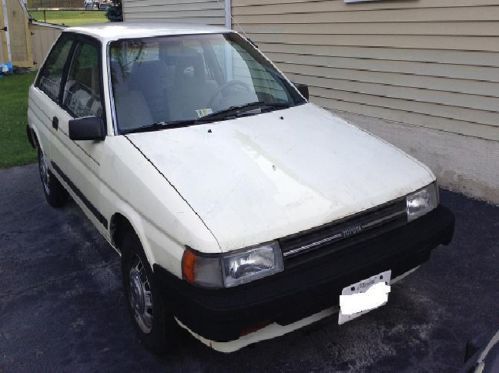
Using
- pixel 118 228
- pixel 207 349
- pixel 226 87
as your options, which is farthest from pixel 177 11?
pixel 207 349

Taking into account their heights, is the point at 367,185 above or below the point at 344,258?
above

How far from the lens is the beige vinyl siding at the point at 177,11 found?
8031mm

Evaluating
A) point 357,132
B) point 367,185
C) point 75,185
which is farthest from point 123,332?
point 357,132

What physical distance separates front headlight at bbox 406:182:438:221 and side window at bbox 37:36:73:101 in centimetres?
289

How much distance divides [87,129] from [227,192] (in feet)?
3.48

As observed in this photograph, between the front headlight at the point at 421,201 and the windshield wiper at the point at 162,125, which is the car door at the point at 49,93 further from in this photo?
the front headlight at the point at 421,201

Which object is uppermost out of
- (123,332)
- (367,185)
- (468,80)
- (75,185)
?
(468,80)

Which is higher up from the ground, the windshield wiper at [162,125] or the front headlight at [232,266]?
Answer: the windshield wiper at [162,125]

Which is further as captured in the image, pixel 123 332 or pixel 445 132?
pixel 445 132

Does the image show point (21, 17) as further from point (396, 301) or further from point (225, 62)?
point (396, 301)

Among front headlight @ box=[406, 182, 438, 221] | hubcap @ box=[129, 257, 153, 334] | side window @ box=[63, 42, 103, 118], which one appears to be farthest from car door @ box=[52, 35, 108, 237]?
front headlight @ box=[406, 182, 438, 221]

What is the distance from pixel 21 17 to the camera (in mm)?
13508

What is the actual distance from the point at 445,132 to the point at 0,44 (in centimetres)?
1263

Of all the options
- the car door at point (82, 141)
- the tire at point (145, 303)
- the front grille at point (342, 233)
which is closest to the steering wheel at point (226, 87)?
the car door at point (82, 141)
